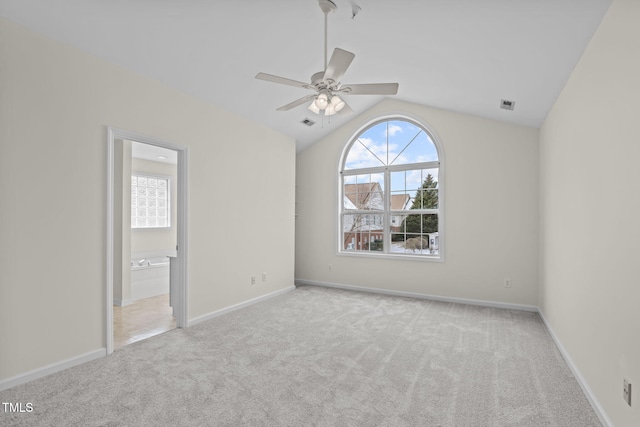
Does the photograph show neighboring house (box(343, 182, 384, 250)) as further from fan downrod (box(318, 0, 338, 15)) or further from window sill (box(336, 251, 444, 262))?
fan downrod (box(318, 0, 338, 15))

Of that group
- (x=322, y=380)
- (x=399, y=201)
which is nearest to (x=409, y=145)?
(x=399, y=201)

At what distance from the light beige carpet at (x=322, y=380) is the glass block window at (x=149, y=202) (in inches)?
126

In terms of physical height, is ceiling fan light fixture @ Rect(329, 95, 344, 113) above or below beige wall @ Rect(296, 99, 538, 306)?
above

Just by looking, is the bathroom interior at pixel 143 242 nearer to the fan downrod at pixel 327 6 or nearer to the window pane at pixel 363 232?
the window pane at pixel 363 232

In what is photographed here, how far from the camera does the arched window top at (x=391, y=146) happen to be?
5.15 metres

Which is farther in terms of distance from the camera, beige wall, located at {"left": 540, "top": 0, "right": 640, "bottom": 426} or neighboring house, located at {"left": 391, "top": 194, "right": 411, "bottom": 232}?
neighboring house, located at {"left": 391, "top": 194, "right": 411, "bottom": 232}

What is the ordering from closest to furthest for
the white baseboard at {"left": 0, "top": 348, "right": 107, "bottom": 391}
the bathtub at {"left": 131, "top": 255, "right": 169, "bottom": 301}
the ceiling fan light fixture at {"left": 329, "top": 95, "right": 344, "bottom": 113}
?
the white baseboard at {"left": 0, "top": 348, "right": 107, "bottom": 391} → the ceiling fan light fixture at {"left": 329, "top": 95, "right": 344, "bottom": 113} → the bathtub at {"left": 131, "top": 255, "right": 169, "bottom": 301}

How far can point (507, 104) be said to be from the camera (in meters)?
3.83

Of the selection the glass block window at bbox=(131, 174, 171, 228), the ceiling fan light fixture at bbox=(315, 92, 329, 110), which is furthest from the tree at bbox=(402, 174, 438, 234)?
the glass block window at bbox=(131, 174, 171, 228)

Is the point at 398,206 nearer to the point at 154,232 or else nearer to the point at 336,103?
the point at 336,103

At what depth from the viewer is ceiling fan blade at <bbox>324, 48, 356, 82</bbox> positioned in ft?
7.14

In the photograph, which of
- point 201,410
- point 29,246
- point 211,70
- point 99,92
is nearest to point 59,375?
point 29,246

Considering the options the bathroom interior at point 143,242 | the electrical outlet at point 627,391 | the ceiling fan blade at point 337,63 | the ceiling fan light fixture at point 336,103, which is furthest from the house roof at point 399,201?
the electrical outlet at point 627,391

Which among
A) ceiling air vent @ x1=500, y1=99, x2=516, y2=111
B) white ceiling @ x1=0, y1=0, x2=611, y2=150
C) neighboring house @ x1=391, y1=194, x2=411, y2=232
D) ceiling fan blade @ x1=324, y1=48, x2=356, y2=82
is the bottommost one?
neighboring house @ x1=391, y1=194, x2=411, y2=232
